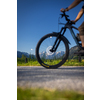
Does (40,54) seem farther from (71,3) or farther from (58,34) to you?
(71,3)

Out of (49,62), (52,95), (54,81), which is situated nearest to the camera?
(52,95)

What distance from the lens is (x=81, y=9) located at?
37.8 inches

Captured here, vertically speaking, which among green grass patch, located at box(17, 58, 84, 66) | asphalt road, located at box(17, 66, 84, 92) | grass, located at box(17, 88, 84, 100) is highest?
green grass patch, located at box(17, 58, 84, 66)

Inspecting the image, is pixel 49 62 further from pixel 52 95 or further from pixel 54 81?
pixel 52 95

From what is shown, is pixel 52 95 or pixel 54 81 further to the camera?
pixel 54 81

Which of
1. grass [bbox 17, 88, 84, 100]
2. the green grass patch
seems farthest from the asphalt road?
the green grass patch

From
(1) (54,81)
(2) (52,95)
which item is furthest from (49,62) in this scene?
(2) (52,95)

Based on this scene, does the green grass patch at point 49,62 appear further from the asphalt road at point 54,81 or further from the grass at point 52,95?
the grass at point 52,95

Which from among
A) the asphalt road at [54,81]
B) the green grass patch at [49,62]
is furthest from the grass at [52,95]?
the green grass patch at [49,62]

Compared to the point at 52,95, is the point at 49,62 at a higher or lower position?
higher

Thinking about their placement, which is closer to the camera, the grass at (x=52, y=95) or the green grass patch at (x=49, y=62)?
the grass at (x=52, y=95)

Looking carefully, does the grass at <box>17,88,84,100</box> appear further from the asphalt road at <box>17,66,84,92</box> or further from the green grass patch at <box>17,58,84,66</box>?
the green grass patch at <box>17,58,84,66</box>
